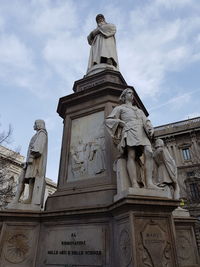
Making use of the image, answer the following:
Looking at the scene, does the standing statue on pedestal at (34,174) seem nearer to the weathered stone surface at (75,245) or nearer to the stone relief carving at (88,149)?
the stone relief carving at (88,149)

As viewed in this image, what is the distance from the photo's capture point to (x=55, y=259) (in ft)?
16.1

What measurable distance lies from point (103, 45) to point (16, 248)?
324 inches

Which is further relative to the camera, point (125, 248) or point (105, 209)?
point (105, 209)

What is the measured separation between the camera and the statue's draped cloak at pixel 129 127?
5.08 metres

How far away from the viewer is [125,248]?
394 centimetres

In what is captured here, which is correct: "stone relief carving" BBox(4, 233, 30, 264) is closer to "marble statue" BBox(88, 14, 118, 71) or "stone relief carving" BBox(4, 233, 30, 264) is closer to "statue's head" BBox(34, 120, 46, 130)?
"statue's head" BBox(34, 120, 46, 130)

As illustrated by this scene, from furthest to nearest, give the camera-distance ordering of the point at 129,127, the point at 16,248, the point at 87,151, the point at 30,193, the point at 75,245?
1. the point at 87,151
2. the point at 30,193
3. the point at 129,127
4. the point at 16,248
5. the point at 75,245

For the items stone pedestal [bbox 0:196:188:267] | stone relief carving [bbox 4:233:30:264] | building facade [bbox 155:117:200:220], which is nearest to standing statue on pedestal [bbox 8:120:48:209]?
stone pedestal [bbox 0:196:188:267]

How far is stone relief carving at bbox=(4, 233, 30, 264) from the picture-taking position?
5.00 metres

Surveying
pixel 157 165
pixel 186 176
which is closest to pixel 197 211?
pixel 186 176

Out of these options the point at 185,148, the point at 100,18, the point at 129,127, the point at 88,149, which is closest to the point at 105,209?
the point at 129,127

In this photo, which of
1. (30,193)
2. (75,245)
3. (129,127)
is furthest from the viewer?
Result: (30,193)

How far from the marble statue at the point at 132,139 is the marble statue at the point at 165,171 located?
4.36 feet

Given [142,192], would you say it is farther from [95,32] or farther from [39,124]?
[95,32]
